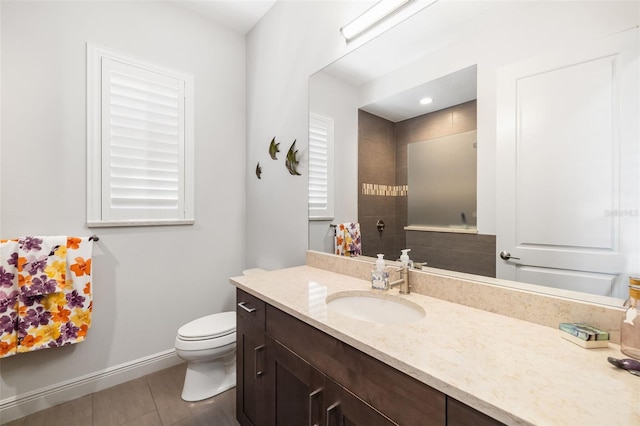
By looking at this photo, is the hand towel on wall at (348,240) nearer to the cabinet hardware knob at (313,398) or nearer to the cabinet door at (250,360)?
the cabinet door at (250,360)

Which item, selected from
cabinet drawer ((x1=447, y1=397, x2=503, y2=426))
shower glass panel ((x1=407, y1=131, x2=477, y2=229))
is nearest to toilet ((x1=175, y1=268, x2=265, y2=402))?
shower glass panel ((x1=407, y1=131, x2=477, y2=229))

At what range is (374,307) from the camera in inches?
50.2

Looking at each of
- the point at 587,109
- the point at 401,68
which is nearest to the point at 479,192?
the point at 587,109

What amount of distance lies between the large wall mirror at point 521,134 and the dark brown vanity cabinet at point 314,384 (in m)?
0.59

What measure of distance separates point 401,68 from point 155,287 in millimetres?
2209

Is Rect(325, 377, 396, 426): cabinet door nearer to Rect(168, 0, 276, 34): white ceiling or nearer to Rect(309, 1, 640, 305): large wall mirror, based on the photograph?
Rect(309, 1, 640, 305): large wall mirror

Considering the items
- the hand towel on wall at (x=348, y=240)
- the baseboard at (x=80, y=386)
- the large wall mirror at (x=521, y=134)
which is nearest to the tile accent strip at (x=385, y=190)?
the large wall mirror at (x=521, y=134)

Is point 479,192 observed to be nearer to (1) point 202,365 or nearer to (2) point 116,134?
(1) point 202,365

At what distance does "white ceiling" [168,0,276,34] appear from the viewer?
2.15m

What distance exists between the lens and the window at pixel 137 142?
1.86 m

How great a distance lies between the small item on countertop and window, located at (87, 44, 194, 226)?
2.38 meters

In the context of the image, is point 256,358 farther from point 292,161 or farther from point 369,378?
point 292,161

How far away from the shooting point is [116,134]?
193 centimetres

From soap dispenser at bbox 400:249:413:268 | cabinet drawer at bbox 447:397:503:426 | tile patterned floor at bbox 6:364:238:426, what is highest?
soap dispenser at bbox 400:249:413:268
